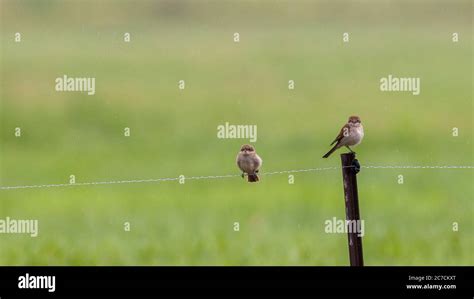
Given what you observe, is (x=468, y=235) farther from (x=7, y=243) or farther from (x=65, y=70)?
(x=65, y=70)

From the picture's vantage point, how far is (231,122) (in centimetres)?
3625

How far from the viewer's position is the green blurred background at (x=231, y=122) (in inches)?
774

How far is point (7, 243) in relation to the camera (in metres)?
19.3

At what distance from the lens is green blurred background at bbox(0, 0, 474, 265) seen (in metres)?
19.7

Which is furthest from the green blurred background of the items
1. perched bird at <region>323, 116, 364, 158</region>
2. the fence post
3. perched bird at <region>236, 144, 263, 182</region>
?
the fence post

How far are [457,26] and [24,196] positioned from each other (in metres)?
40.0

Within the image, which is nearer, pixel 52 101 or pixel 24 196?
pixel 24 196

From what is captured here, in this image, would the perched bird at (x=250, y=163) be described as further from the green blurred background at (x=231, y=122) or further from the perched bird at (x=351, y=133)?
the green blurred background at (x=231, y=122)

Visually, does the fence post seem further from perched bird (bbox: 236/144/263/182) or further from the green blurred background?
the green blurred background

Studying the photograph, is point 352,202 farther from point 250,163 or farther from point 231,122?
point 231,122

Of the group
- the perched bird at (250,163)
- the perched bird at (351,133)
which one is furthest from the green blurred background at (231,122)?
the perched bird at (250,163)

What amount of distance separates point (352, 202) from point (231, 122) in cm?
2597
